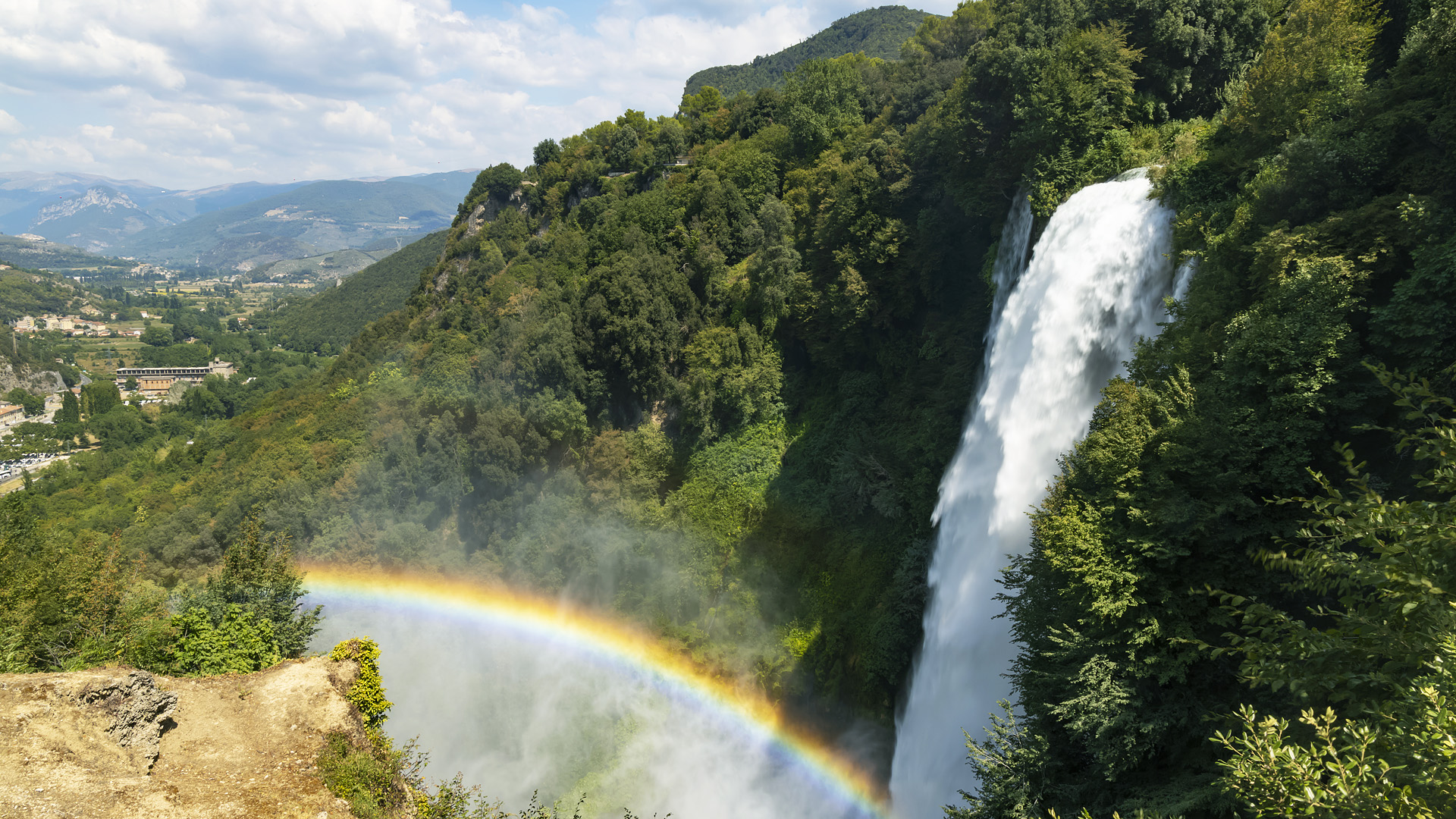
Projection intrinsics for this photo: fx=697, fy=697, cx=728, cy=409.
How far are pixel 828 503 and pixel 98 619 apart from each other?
28.3m

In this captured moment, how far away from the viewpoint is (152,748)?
14.6 m

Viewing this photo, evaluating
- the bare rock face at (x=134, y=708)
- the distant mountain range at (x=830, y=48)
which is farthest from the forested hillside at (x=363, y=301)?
the bare rock face at (x=134, y=708)

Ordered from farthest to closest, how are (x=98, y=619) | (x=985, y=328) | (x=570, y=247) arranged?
(x=570, y=247)
(x=985, y=328)
(x=98, y=619)

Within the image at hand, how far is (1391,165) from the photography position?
→ 15.1m

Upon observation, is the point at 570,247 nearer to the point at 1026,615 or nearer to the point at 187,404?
the point at 1026,615

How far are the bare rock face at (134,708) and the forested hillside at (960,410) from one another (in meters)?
18.1

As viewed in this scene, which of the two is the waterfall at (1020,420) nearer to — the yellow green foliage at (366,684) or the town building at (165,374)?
the yellow green foliage at (366,684)

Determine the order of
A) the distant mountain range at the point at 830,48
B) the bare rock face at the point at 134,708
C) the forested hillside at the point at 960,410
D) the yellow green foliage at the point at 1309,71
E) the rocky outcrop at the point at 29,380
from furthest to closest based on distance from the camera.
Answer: the rocky outcrop at the point at 29,380 < the distant mountain range at the point at 830,48 < the yellow green foliage at the point at 1309,71 < the bare rock face at the point at 134,708 < the forested hillside at the point at 960,410

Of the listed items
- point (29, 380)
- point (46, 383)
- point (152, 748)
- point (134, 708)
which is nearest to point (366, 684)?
point (152, 748)

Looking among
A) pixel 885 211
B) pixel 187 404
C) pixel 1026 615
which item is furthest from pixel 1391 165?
pixel 187 404

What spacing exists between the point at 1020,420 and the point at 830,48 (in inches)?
5153

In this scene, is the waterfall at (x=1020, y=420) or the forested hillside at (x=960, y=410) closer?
the forested hillside at (x=960, y=410)

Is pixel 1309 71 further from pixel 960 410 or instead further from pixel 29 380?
pixel 29 380

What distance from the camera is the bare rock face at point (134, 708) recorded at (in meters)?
14.2
